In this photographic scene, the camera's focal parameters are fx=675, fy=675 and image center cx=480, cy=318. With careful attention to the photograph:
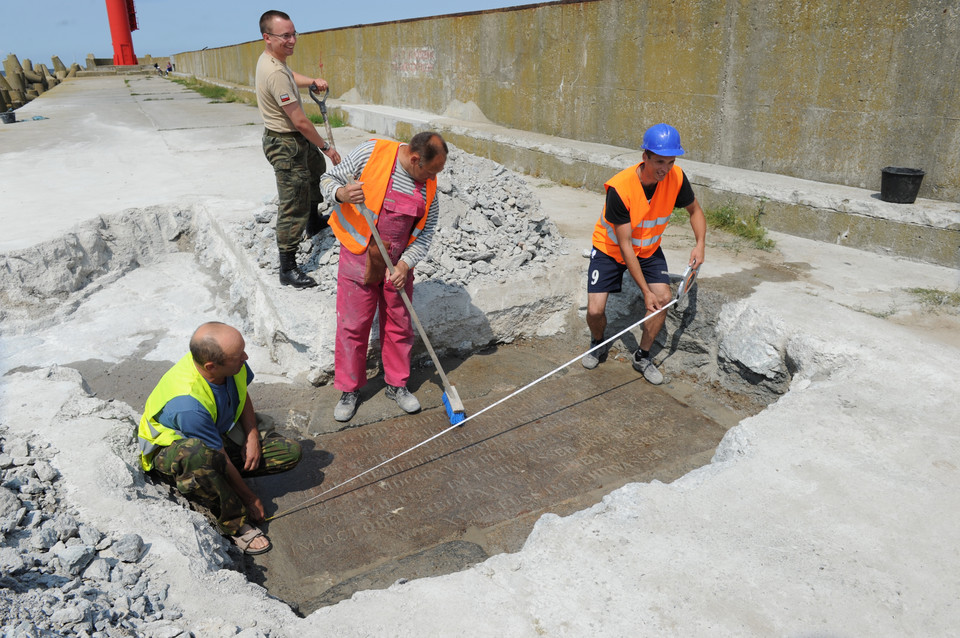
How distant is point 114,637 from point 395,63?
41.8 feet

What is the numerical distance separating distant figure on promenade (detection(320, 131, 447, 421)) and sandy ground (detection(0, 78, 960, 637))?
1.02m

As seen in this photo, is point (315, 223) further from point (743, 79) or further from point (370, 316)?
point (743, 79)

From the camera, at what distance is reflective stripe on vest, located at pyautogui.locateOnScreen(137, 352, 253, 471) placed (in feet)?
9.30

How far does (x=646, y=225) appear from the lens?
4.00 meters

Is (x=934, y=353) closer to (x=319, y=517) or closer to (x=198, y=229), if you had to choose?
(x=319, y=517)

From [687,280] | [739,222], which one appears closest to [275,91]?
[687,280]

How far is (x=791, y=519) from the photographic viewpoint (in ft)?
8.11

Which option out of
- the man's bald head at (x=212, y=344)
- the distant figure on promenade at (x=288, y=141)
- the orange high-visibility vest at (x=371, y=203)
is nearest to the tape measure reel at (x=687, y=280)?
the orange high-visibility vest at (x=371, y=203)

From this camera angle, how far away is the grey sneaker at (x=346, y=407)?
13.2 ft

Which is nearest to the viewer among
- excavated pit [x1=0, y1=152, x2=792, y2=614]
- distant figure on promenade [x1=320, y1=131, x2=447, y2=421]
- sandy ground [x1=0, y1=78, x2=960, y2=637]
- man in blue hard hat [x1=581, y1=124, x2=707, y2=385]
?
sandy ground [x1=0, y1=78, x2=960, y2=637]

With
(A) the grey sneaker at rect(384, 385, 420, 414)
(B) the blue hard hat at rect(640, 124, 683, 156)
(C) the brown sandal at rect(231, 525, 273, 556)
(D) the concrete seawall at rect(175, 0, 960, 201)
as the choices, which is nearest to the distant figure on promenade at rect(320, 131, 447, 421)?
(A) the grey sneaker at rect(384, 385, 420, 414)

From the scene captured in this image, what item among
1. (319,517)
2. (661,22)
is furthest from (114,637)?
(661,22)

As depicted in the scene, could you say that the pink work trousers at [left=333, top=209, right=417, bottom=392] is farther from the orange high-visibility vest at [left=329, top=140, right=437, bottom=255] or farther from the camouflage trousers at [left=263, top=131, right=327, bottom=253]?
the camouflage trousers at [left=263, top=131, right=327, bottom=253]

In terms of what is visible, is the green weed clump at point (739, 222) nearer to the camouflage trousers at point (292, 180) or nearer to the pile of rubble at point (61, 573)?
the camouflage trousers at point (292, 180)
